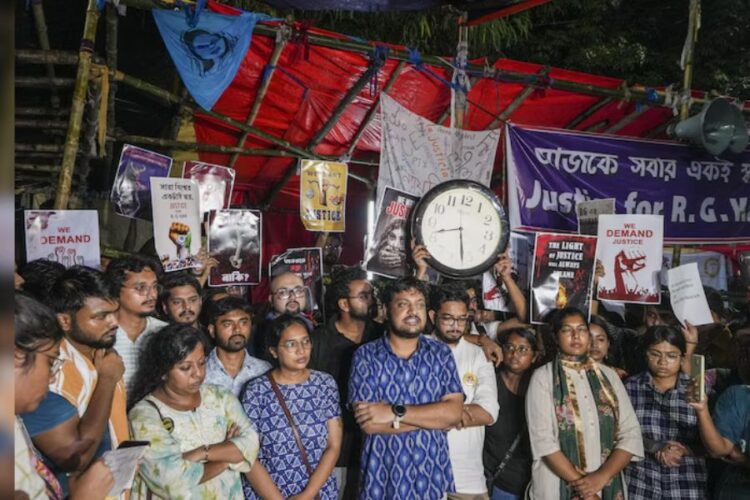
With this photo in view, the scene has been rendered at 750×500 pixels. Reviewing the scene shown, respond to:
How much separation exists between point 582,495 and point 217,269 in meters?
3.01

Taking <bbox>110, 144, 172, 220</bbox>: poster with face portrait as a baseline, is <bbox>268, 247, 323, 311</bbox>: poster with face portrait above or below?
below

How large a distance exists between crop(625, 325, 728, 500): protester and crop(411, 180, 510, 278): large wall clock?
3.85 feet

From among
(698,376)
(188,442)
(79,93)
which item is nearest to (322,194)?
(79,93)

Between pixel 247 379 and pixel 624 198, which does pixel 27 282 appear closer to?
pixel 247 379

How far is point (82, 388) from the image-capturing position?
2828 millimetres

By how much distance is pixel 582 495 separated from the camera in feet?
12.7

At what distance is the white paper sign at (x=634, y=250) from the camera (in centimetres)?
518

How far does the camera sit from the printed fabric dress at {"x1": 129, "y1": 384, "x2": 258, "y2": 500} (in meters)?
3.01

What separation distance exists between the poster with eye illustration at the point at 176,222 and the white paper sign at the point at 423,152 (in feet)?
4.70

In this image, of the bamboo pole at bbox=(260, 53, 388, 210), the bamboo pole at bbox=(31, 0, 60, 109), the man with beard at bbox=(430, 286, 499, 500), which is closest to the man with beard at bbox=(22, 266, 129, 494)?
the man with beard at bbox=(430, 286, 499, 500)

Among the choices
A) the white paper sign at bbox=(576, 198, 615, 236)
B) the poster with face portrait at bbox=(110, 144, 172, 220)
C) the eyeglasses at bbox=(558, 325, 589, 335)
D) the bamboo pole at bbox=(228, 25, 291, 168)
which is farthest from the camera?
the white paper sign at bbox=(576, 198, 615, 236)

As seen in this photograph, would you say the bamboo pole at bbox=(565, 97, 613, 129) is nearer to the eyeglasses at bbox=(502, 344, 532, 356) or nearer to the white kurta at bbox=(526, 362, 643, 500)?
the eyeglasses at bbox=(502, 344, 532, 356)

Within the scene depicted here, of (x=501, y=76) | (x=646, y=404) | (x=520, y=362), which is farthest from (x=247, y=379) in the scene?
(x=501, y=76)

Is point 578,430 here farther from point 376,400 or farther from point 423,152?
point 423,152
